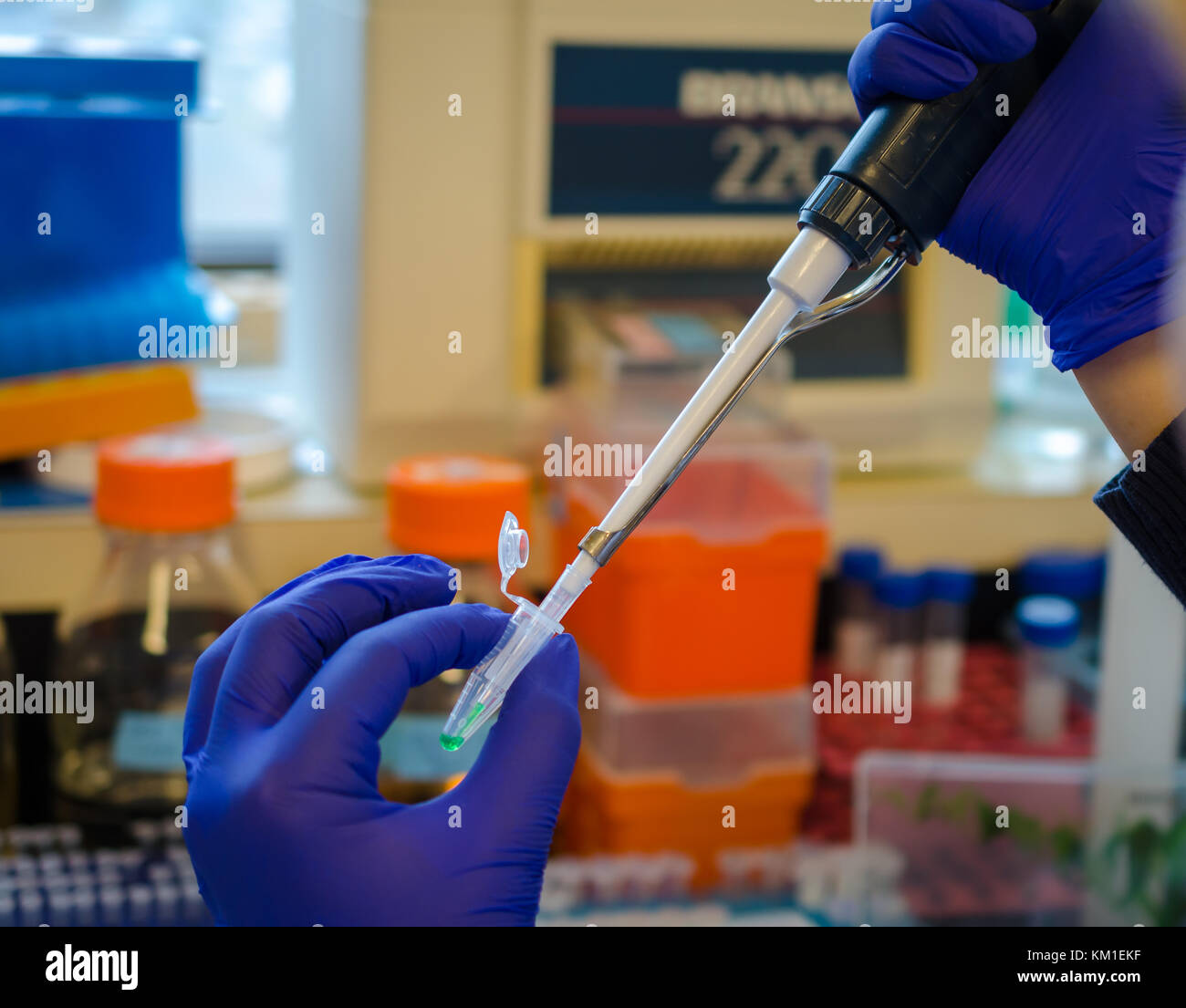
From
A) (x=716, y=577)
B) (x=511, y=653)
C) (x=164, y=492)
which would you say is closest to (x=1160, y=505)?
(x=511, y=653)

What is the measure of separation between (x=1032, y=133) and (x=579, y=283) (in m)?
0.82

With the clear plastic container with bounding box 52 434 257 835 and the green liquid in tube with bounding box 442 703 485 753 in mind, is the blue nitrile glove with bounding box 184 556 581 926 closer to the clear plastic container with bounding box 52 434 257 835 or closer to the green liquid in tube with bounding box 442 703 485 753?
the green liquid in tube with bounding box 442 703 485 753

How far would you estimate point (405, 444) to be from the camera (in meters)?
1.60

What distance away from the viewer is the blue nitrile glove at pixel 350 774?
74 centimetres

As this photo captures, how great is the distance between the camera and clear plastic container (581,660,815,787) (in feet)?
4.72

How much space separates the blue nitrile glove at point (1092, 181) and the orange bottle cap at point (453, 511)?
56 centimetres

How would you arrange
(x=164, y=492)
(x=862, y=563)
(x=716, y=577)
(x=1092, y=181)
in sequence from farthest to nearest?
(x=862, y=563)
(x=716, y=577)
(x=164, y=492)
(x=1092, y=181)

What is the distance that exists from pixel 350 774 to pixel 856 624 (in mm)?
1014

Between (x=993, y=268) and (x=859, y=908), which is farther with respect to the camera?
(x=859, y=908)

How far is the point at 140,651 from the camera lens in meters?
1.43

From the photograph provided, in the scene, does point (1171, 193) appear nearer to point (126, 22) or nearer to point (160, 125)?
point (160, 125)

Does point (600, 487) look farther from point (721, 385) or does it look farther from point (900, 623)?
point (721, 385)

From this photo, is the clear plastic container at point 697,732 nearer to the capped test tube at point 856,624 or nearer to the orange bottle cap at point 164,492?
the capped test tube at point 856,624
